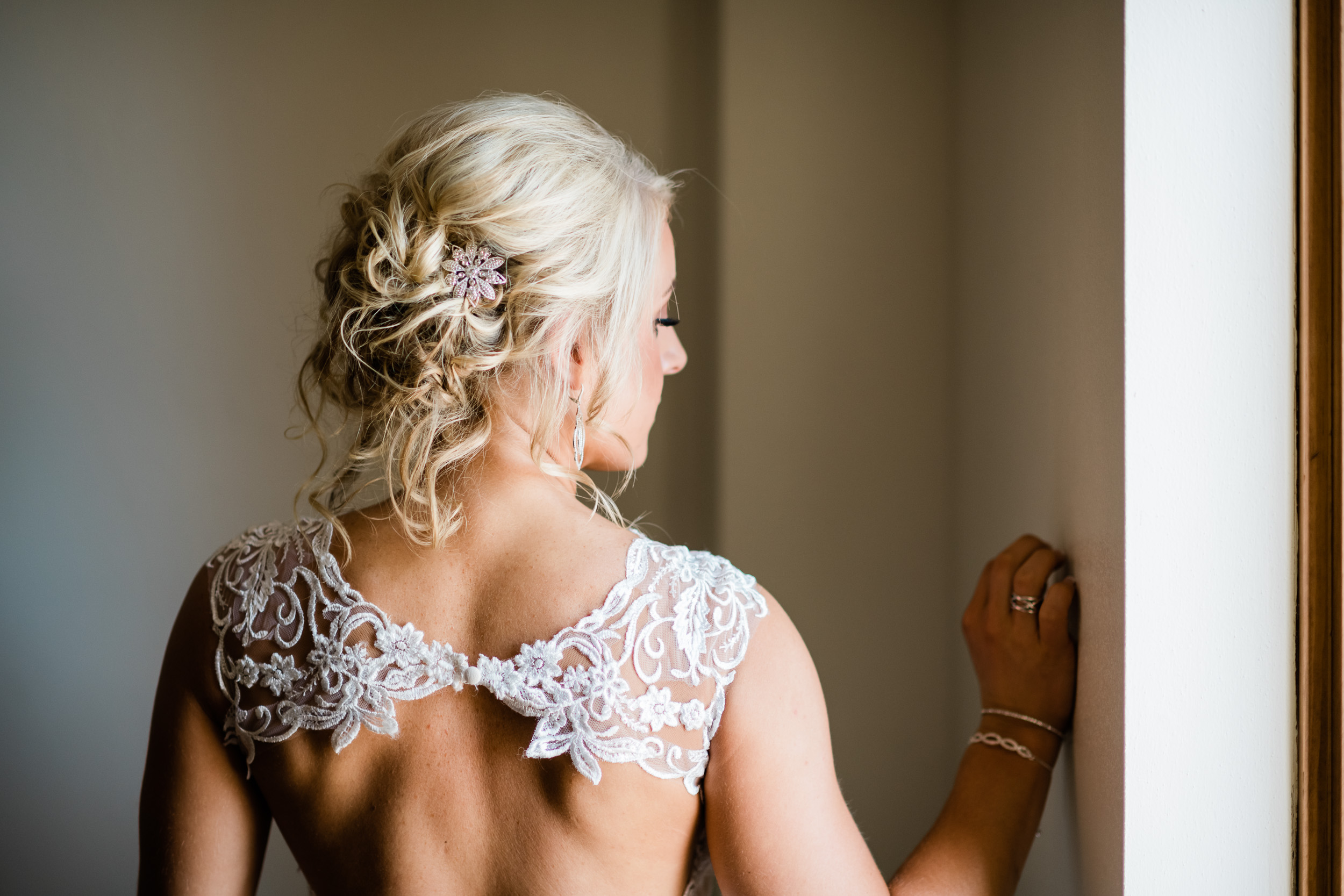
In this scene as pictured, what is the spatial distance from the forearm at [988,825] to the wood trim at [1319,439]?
0.84 ft

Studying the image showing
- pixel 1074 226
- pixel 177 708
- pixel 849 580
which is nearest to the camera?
pixel 177 708

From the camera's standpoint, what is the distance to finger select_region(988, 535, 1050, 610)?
1.08m

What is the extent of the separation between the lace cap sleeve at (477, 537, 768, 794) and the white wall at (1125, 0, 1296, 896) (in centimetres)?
42

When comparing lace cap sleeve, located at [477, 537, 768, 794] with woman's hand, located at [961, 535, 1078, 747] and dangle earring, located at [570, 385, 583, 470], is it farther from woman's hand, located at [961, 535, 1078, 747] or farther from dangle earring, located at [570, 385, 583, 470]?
woman's hand, located at [961, 535, 1078, 747]

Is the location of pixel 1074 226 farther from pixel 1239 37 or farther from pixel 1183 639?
pixel 1183 639

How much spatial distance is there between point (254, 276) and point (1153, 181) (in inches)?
60.2

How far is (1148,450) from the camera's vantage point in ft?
2.85

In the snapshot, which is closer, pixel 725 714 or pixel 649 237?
pixel 725 714

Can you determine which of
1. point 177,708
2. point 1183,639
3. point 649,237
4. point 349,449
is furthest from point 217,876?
point 1183,639

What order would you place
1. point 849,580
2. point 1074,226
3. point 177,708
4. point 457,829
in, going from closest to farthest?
1. point 457,829
2. point 177,708
3. point 1074,226
4. point 849,580

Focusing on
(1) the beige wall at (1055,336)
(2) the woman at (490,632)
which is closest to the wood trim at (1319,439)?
(1) the beige wall at (1055,336)

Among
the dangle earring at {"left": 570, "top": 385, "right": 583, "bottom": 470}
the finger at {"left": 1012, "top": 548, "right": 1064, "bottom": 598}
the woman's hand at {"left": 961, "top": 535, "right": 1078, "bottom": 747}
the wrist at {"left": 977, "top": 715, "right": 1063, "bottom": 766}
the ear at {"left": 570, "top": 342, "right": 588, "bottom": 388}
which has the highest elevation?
the ear at {"left": 570, "top": 342, "right": 588, "bottom": 388}

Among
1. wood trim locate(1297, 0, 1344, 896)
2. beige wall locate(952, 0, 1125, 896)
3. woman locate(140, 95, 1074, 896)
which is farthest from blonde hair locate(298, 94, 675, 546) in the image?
wood trim locate(1297, 0, 1344, 896)

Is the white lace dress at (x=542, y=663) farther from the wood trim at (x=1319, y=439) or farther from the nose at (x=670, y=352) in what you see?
the wood trim at (x=1319, y=439)
